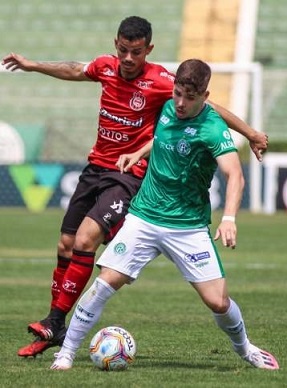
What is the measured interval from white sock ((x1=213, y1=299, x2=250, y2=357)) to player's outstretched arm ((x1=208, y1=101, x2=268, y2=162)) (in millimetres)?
1133

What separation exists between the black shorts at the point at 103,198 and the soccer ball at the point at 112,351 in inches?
38.7

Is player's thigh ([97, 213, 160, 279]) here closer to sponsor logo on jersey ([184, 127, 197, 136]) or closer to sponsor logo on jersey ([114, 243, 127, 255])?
sponsor logo on jersey ([114, 243, 127, 255])

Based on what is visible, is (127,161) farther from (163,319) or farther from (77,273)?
(163,319)

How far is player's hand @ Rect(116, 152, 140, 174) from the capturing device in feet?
25.9

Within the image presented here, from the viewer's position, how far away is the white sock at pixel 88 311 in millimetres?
7527

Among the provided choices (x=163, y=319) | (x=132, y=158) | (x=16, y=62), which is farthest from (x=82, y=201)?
(x=163, y=319)

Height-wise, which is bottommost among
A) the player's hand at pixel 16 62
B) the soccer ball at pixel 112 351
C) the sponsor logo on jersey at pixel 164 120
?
the soccer ball at pixel 112 351

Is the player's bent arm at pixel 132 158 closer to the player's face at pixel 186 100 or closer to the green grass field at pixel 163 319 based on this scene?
the player's face at pixel 186 100

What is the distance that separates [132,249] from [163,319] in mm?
3700

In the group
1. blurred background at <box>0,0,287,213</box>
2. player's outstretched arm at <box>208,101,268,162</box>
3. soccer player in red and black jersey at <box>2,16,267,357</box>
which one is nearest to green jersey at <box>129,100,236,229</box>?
player's outstretched arm at <box>208,101,268,162</box>

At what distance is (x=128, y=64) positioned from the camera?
27.8ft

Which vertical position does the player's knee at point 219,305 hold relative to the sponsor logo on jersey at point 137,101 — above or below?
below

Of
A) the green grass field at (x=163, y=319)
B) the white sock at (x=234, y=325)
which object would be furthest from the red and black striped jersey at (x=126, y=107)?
the white sock at (x=234, y=325)

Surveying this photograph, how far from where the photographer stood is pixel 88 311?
7566mm
